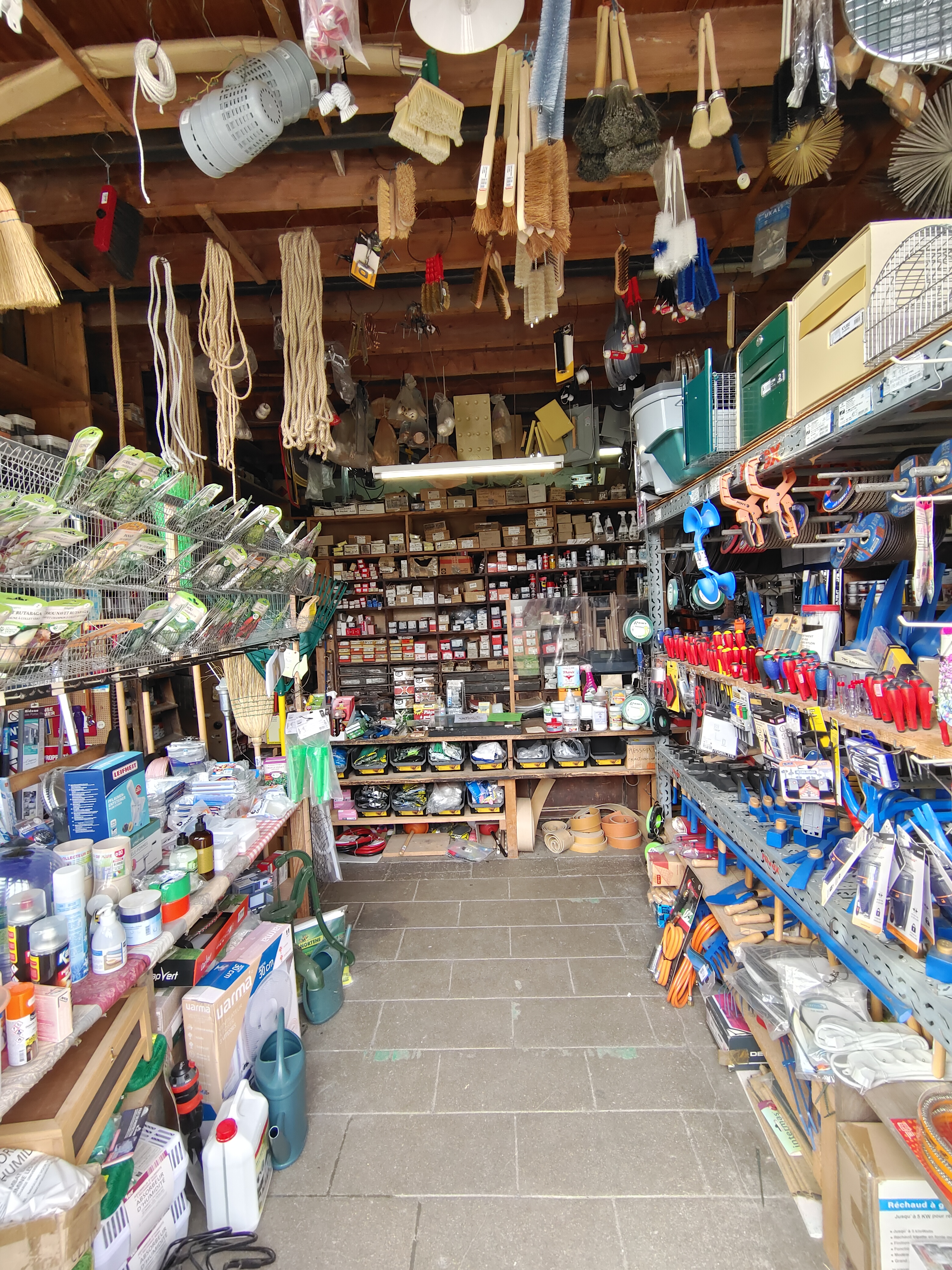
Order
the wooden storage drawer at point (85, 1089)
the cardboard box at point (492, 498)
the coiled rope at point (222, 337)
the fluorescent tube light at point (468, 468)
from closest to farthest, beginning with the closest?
the wooden storage drawer at point (85, 1089) → the coiled rope at point (222, 337) → the fluorescent tube light at point (468, 468) → the cardboard box at point (492, 498)

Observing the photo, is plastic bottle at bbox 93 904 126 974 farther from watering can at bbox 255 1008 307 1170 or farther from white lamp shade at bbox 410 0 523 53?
white lamp shade at bbox 410 0 523 53

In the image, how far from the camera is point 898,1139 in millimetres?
1311

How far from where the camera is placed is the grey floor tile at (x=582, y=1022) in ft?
7.96

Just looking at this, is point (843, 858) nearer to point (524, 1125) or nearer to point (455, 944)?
point (524, 1125)

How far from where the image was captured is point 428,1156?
195cm

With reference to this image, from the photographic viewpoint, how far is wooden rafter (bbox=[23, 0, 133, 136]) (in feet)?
5.71

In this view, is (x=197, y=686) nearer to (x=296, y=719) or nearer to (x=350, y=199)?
(x=296, y=719)

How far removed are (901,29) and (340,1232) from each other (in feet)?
11.3

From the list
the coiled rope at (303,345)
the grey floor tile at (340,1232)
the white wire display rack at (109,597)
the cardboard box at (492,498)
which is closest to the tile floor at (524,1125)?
the grey floor tile at (340,1232)

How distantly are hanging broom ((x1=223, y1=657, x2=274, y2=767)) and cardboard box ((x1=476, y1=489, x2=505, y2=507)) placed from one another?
3.70 meters

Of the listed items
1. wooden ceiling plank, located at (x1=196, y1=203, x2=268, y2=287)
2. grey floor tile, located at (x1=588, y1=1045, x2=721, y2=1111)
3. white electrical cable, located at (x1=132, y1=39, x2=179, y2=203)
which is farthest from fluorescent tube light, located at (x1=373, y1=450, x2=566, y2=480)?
grey floor tile, located at (x1=588, y1=1045, x2=721, y2=1111)

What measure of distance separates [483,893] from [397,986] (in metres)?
0.95

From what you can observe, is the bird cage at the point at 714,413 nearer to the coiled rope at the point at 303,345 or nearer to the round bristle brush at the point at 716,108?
the round bristle brush at the point at 716,108

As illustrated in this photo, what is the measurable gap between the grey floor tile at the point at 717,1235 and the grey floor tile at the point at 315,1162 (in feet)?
3.04
